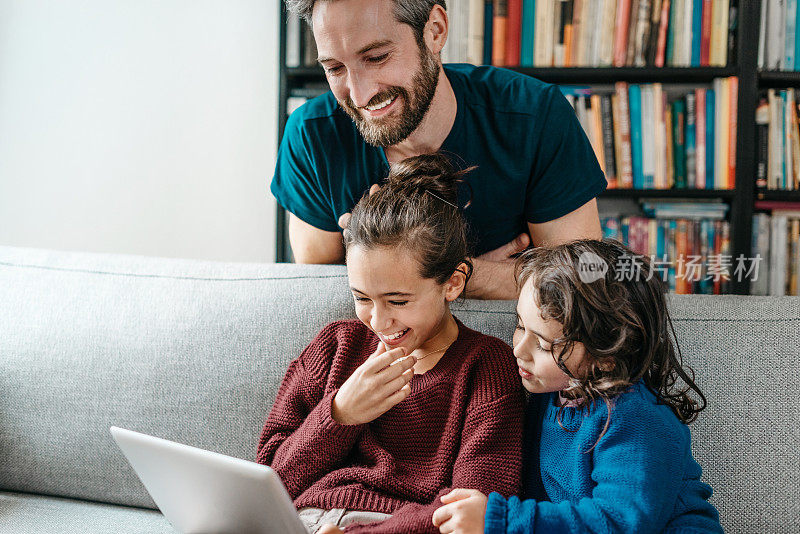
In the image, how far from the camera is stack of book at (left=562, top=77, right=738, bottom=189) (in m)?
2.16

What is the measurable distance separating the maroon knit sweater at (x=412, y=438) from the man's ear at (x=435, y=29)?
60cm

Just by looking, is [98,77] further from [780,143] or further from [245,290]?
[780,143]

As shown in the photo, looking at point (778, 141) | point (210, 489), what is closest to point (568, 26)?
point (778, 141)

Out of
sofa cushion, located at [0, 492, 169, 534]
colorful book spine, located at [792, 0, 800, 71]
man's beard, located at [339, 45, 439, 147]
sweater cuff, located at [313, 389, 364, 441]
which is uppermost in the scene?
colorful book spine, located at [792, 0, 800, 71]

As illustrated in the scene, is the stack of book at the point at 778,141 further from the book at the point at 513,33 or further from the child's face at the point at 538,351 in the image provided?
the child's face at the point at 538,351

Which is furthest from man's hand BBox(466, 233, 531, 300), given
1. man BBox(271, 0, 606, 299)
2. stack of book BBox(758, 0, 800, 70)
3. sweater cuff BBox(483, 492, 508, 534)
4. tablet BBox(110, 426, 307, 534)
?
stack of book BBox(758, 0, 800, 70)

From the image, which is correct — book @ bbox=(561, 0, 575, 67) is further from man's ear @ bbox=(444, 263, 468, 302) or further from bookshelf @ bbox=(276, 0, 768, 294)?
man's ear @ bbox=(444, 263, 468, 302)

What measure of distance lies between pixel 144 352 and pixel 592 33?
159 cm

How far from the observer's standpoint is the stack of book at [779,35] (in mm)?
2090

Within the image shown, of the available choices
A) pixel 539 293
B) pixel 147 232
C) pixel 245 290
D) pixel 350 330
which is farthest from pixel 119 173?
pixel 539 293

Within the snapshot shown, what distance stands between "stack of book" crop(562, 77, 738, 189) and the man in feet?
2.44

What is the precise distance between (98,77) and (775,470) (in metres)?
2.34

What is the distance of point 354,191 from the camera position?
154 centimetres

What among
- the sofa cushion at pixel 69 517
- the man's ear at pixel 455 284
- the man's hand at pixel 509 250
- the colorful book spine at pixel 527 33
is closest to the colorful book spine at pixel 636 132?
the colorful book spine at pixel 527 33
